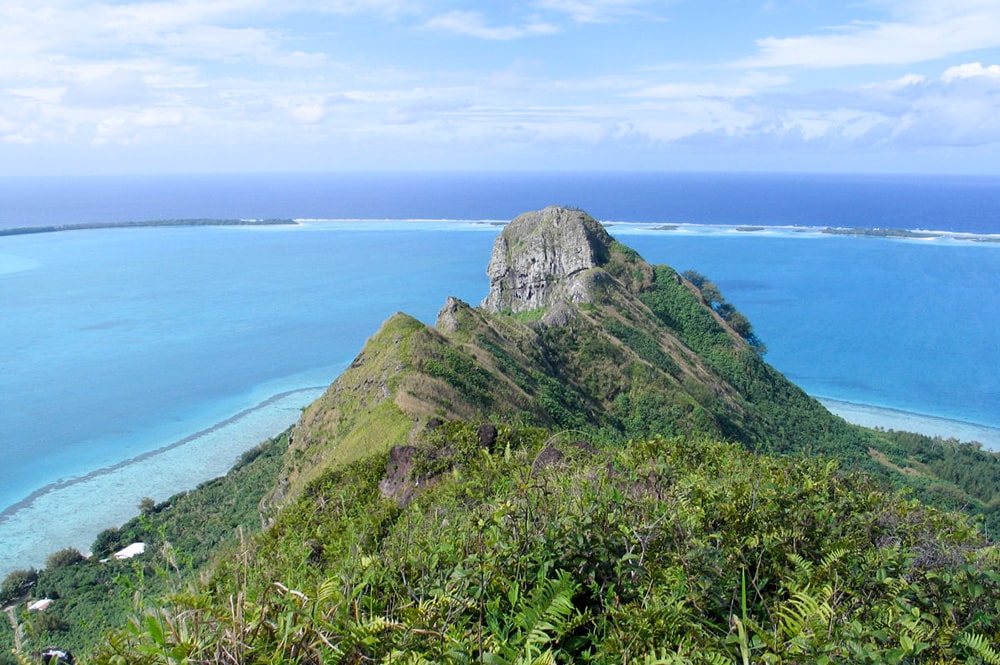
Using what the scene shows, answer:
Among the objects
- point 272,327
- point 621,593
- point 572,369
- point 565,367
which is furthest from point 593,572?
point 272,327

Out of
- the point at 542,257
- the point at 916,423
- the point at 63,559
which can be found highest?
the point at 542,257

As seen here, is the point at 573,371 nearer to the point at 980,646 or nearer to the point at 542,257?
the point at 542,257

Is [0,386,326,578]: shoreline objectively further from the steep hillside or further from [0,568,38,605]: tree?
the steep hillside

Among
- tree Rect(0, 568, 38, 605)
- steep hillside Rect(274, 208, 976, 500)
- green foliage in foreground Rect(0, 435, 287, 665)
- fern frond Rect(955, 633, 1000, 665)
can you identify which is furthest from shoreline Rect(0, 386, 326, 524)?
fern frond Rect(955, 633, 1000, 665)

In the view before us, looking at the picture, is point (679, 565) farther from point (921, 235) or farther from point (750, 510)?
point (921, 235)

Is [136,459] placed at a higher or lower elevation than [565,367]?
lower

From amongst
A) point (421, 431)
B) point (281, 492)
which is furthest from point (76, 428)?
point (421, 431)
